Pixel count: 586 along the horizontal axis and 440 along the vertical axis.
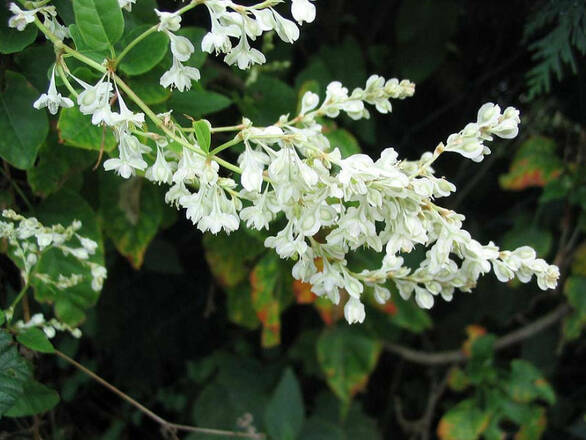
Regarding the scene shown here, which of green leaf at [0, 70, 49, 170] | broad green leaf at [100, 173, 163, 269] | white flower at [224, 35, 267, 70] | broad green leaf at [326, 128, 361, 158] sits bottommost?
broad green leaf at [100, 173, 163, 269]

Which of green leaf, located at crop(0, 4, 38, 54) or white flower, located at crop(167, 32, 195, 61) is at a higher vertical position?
white flower, located at crop(167, 32, 195, 61)

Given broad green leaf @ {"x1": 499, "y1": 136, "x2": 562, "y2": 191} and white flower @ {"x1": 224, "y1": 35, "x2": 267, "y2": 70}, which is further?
broad green leaf @ {"x1": 499, "y1": 136, "x2": 562, "y2": 191}

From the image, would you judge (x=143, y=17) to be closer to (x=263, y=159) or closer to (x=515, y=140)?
(x=263, y=159)

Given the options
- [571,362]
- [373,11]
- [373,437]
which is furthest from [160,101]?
[571,362]

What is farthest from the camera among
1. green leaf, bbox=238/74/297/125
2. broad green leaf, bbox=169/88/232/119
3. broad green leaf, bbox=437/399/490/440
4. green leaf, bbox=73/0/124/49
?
broad green leaf, bbox=437/399/490/440

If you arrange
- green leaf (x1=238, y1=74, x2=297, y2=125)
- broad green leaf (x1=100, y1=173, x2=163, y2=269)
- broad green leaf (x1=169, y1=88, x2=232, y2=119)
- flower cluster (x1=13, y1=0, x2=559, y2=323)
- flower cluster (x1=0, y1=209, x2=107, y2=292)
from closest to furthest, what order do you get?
flower cluster (x1=13, y1=0, x2=559, y2=323) → flower cluster (x1=0, y1=209, x2=107, y2=292) → broad green leaf (x1=169, y1=88, x2=232, y2=119) → broad green leaf (x1=100, y1=173, x2=163, y2=269) → green leaf (x1=238, y1=74, x2=297, y2=125)

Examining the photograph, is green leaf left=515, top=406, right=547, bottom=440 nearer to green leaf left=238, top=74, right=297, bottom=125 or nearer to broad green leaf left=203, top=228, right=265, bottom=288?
broad green leaf left=203, top=228, right=265, bottom=288

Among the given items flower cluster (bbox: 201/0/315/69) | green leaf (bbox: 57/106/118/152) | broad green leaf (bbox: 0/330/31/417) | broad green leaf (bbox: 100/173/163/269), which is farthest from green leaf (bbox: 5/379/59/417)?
flower cluster (bbox: 201/0/315/69)
